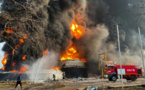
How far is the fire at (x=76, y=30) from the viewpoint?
47441mm

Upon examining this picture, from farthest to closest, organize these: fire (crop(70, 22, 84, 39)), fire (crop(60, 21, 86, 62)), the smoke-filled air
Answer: fire (crop(70, 22, 84, 39))
fire (crop(60, 21, 86, 62))
the smoke-filled air

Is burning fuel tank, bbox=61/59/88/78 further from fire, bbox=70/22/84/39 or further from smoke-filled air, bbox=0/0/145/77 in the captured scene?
fire, bbox=70/22/84/39

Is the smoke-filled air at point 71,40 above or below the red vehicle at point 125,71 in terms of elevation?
above

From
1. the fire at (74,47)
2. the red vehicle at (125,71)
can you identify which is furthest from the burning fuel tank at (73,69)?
the red vehicle at (125,71)

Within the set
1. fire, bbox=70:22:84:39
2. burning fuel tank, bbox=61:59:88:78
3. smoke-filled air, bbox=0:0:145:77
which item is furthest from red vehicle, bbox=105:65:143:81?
fire, bbox=70:22:84:39

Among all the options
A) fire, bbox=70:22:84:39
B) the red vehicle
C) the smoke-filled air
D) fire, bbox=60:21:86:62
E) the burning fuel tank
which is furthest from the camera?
fire, bbox=70:22:84:39

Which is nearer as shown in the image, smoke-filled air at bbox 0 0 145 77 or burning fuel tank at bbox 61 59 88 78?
smoke-filled air at bbox 0 0 145 77

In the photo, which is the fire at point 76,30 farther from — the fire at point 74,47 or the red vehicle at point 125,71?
the red vehicle at point 125,71

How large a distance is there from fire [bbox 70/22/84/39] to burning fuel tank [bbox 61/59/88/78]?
9926 mm

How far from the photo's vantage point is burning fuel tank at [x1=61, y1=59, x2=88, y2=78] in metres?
41.3

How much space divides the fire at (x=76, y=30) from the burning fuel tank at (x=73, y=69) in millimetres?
9926

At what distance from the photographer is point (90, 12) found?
53281 millimetres

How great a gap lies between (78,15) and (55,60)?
18840 millimetres

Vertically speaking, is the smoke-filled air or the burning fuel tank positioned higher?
the smoke-filled air
